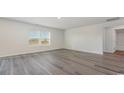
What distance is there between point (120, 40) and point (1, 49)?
8677 mm

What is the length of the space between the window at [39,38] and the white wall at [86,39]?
2.04 m

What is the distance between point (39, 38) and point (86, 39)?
363 cm

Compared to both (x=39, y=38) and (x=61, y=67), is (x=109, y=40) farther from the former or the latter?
(x=39, y=38)

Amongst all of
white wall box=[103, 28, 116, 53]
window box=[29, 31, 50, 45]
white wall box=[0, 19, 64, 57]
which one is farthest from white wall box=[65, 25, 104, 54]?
white wall box=[0, 19, 64, 57]

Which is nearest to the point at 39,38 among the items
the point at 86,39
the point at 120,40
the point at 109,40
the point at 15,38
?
the point at 15,38

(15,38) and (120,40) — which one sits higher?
(15,38)

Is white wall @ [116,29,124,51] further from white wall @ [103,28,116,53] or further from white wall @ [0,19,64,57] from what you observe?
white wall @ [0,19,64,57]

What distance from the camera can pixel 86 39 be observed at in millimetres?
7262

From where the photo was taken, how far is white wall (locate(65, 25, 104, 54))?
6.40m

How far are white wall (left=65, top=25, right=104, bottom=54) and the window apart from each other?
2.04 metres

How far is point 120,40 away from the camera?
8109 millimetres

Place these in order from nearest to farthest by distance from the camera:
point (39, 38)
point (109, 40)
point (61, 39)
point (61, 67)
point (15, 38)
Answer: point (61, 67)
point (15, 38)
point (109, 40)
point (39, 38)
point (61, 39)
